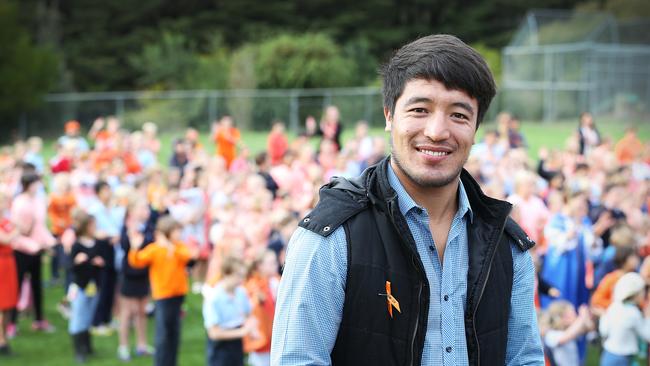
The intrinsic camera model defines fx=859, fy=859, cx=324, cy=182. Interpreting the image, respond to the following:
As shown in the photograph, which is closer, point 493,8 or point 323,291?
point 323,291

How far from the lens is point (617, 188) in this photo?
9367 millimetres

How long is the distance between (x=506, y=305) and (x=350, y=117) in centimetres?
2348

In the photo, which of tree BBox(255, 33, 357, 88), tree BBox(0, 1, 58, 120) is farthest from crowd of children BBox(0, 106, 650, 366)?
tree BBox(255, 33, 357, 88)

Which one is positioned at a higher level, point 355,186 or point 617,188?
point 355,186

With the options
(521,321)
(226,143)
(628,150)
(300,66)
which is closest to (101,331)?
(521,321)

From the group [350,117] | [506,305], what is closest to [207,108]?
[350,117]

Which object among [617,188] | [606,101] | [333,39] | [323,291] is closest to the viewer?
[323,291]

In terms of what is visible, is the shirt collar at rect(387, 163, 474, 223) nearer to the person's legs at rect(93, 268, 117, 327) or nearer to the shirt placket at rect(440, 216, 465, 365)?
the shirt placket at rect(440, 216, 465, 365)

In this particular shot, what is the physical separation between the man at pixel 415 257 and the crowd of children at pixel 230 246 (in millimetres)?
4284

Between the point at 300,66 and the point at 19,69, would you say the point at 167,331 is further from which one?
the point at 300,66

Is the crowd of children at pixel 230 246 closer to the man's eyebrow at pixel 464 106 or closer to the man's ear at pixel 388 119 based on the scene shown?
the man's ear at pixel 388 119

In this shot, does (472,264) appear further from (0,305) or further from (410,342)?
(0,305)

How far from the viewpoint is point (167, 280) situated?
7.22 m

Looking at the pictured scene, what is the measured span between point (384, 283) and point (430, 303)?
0.14m
